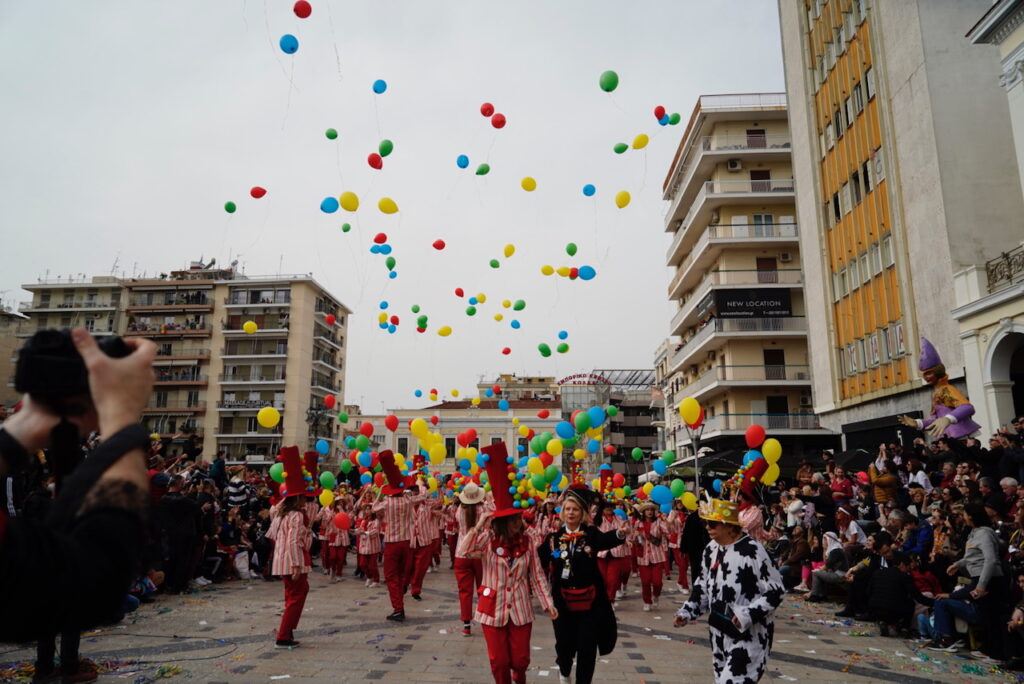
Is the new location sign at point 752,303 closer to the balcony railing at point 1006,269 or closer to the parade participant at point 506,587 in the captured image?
the balcony railing at point 1006,269

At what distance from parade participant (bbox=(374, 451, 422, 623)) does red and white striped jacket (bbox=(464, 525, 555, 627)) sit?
4653 millimetres

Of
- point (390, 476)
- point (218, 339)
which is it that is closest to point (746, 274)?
point (390, 476)

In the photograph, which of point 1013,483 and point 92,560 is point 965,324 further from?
point 92,560

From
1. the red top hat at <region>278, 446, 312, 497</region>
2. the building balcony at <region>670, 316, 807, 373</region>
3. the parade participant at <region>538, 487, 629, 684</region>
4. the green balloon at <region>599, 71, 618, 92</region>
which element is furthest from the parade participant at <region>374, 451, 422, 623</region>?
the building balcony at <region>670, 316, 807, 373</region>

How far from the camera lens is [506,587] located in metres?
5.62

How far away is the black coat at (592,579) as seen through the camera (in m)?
5.79

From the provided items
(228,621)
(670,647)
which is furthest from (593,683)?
(228,621)

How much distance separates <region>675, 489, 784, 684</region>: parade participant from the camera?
4.51 m

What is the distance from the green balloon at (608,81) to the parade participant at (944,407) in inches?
390

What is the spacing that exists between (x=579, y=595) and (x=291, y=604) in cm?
410

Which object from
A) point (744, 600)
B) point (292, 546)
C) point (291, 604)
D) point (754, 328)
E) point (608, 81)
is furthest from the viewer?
point (754, 328)

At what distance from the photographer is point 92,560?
1.40 m

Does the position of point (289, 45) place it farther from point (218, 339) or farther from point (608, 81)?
point (218, 339)

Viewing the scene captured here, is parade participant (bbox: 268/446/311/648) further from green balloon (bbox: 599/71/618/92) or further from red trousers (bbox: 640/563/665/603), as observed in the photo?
green balloon (bbox: 599/71/618/92)
